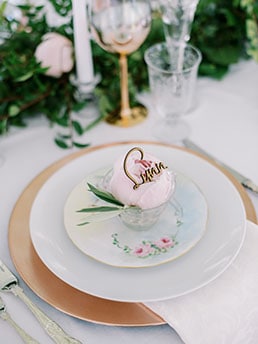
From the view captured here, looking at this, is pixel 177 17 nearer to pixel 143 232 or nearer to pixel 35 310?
pixel 143 232

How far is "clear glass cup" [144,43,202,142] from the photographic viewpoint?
0.96 metres

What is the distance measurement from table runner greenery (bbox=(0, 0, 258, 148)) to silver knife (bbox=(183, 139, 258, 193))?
193 millimetres

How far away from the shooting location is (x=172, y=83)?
0.96 m

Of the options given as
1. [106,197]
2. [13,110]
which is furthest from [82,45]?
[106,197]

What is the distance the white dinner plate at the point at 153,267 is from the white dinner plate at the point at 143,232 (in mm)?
14

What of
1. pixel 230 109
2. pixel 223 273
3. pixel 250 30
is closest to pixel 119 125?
pixel 230 109

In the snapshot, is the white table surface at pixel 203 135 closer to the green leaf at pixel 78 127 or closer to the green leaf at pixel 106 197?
the green leaf at pixel 78 127

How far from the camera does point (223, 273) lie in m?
0.72

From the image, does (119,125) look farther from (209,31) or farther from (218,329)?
(218,329)

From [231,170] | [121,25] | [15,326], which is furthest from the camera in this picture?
[121,25]

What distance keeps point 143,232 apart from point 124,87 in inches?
15.0

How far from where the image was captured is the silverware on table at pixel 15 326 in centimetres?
67

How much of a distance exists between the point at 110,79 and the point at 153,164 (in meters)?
0.44

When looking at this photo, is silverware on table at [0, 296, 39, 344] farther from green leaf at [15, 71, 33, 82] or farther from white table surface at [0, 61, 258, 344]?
green leaf at [15, 71, 33, 82]
